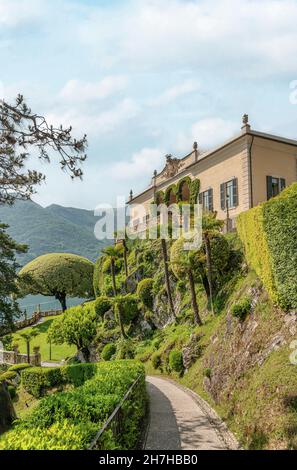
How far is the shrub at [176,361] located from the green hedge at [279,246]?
8.73 meters

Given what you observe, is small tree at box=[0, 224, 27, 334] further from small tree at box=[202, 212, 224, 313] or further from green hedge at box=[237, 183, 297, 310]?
green hedge at box=[237, 183, 297, 310]

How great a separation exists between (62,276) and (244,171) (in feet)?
120

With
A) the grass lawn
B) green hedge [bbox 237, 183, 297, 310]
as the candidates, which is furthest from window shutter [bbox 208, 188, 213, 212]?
the grass lawn

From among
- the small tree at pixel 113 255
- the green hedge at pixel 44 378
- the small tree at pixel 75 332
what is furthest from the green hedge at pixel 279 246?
the small tree at pixel 113 255

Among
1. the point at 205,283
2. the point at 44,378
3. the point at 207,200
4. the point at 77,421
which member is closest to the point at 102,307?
the point at 44,378

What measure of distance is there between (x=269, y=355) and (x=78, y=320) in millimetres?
27001

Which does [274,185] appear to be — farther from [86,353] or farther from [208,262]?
[86,353]

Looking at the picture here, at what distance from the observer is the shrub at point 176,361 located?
76.5 ft

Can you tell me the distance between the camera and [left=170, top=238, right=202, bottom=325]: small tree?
2494 centimetres

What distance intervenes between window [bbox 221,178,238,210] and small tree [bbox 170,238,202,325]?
7.16m

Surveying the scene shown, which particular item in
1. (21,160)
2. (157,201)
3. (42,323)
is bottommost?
(42,323)
